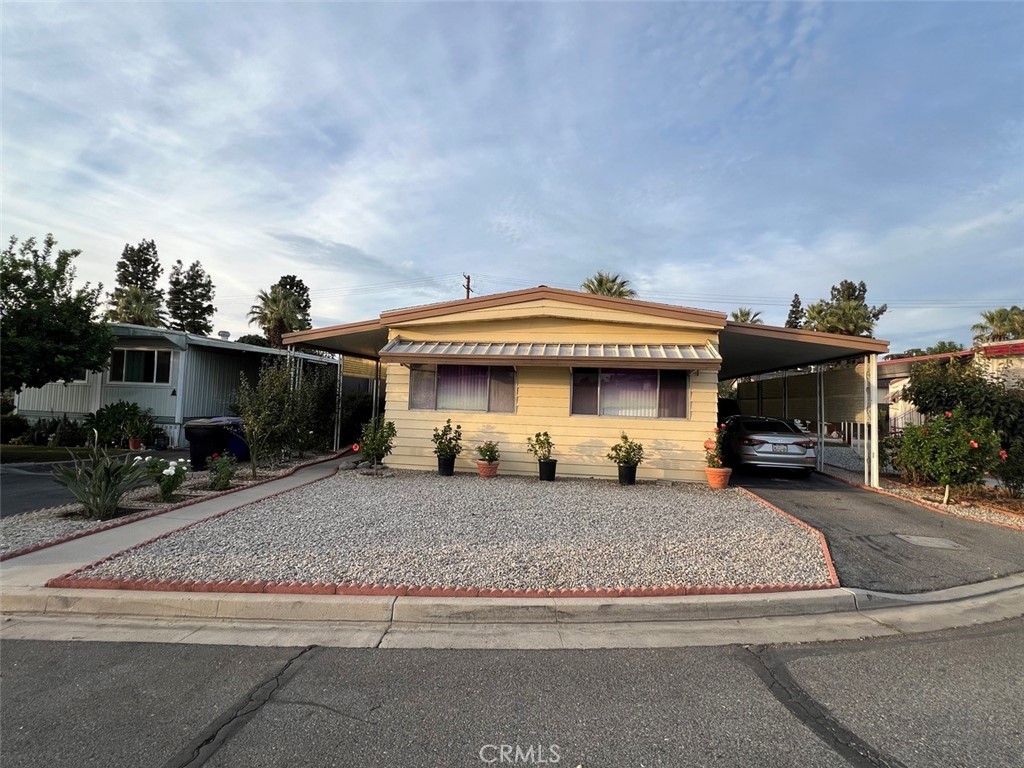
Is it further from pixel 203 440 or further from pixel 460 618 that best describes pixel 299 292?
pixel 460 618

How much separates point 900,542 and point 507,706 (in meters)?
6.38

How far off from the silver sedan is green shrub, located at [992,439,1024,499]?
3.24 m

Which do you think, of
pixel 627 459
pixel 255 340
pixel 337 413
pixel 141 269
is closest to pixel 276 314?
pixel 255 340

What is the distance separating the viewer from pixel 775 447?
12.3m

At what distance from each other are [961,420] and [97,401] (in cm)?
2247

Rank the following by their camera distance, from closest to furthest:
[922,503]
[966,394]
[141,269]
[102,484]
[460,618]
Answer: [460,618] → [102,484] → [922,503] → [966,394] → [141,269]

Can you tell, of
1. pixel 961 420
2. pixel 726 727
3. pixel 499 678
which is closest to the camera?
pixel 726 727

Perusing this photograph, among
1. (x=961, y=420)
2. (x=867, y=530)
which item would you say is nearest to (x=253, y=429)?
(x=867, y=530)

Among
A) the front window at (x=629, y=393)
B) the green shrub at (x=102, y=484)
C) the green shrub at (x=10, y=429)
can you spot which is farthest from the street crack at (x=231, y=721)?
the green shrub at (x=10, y=429)

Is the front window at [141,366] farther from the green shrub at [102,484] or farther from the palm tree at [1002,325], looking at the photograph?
the palm tree at [1002,325]

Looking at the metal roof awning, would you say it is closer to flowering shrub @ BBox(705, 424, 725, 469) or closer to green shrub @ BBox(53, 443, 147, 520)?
flowering shrub @ BBox(705, 424, 725, 469)

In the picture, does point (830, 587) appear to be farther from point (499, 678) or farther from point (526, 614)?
point (499, 678)

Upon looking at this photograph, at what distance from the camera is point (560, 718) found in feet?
9.92

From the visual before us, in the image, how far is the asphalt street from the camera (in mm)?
2715
